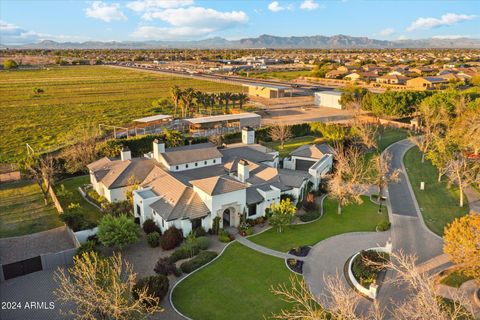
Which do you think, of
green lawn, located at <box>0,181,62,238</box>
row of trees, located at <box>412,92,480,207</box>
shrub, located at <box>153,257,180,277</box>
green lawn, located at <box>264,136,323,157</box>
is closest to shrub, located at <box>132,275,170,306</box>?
shrub, located at <box>153,257,180,277</box>

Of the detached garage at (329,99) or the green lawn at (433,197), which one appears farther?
the detached garage at (329,99)

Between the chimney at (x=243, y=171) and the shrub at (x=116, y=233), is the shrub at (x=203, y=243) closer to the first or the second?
the shrub at (x=116, y=233)

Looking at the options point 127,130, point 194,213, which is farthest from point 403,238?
point 127,130

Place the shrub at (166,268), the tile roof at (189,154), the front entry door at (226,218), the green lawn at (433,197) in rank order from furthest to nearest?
the tile roof at (189,154), the green lawn at (433,197), the front entry door at (226,218), the shrub at (166,268)

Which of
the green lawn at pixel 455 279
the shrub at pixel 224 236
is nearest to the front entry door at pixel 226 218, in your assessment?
the shrub at pixel 224 236

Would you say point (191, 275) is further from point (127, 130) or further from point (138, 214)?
point (127, 130)

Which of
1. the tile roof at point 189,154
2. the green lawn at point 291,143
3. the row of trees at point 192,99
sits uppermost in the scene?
the row of trees at point 192,99

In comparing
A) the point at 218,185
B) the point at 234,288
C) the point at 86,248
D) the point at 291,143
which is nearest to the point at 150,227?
the point at 86,248
